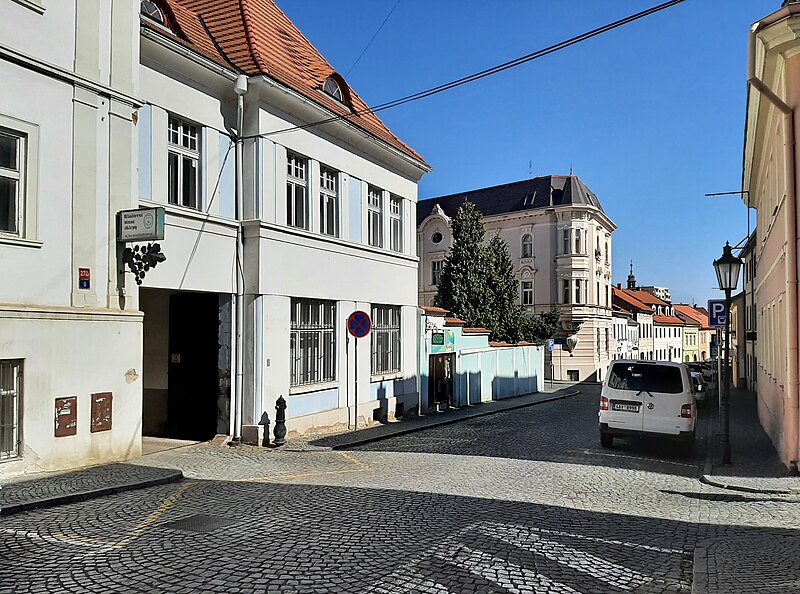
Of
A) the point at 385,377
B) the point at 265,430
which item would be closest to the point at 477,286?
the point at 385,377

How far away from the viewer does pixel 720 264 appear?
1548 centimetres

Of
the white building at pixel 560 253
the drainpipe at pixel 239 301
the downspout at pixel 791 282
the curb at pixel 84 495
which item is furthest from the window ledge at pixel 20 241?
the white building at pixel 560 253

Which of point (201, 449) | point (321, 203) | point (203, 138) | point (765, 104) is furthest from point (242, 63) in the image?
point (765, 104)

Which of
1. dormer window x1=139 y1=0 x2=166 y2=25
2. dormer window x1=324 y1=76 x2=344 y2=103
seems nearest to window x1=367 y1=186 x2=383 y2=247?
dormer window x1=324 y1=76 x2=344 y2=103

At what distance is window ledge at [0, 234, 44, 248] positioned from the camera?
997 centimetres

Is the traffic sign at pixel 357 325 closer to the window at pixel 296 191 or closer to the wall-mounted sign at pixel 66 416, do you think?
the window at pixel 296 191

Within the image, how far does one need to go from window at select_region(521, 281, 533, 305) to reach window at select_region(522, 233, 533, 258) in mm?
2201

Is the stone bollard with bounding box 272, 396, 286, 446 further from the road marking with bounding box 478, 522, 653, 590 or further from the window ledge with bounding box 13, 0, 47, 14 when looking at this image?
the window ledge with bounding box 13, 0, 47, 14

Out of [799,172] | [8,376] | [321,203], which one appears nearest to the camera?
[8,376]

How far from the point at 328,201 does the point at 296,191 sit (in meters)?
1.51

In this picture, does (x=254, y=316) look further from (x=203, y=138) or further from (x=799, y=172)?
(x=799, y=172)

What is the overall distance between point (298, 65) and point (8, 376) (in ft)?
36.2

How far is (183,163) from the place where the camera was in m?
13.8

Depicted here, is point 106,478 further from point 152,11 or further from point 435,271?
point 435,271
